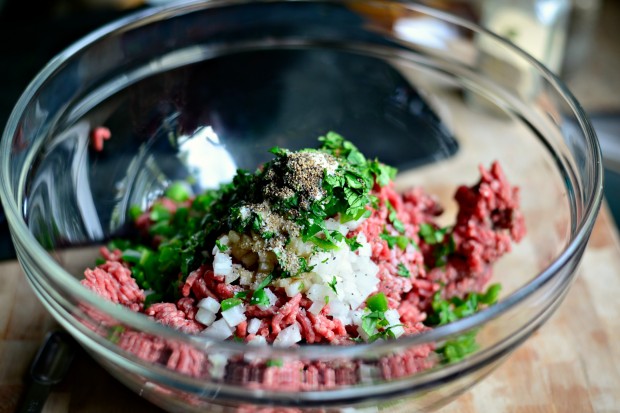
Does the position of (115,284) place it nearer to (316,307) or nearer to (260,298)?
(260,298)

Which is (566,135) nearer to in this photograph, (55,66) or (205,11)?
(205,11)

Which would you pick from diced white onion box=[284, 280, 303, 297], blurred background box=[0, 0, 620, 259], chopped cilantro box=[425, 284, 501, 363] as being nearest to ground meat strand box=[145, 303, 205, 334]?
diced white onion box=[284, 280, 303, 297]

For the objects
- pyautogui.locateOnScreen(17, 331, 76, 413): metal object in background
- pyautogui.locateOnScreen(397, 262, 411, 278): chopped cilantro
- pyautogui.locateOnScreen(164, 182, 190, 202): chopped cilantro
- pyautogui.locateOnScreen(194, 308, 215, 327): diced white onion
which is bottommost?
pyautogui.locateOnScreen(17, 331, 76, 413): metal object in background

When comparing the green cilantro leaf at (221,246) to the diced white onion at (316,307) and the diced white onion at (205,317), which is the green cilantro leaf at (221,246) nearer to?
the diced white onion at (205,317)

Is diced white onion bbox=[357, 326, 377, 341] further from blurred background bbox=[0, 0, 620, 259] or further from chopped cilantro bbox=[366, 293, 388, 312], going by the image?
blurred background bbox=[0, 0, 620, 259]

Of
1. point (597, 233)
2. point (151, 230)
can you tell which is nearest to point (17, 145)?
point (151, 230)

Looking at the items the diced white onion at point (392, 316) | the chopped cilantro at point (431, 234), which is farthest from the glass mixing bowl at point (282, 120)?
the chopped cilantro at point (431, 234)
